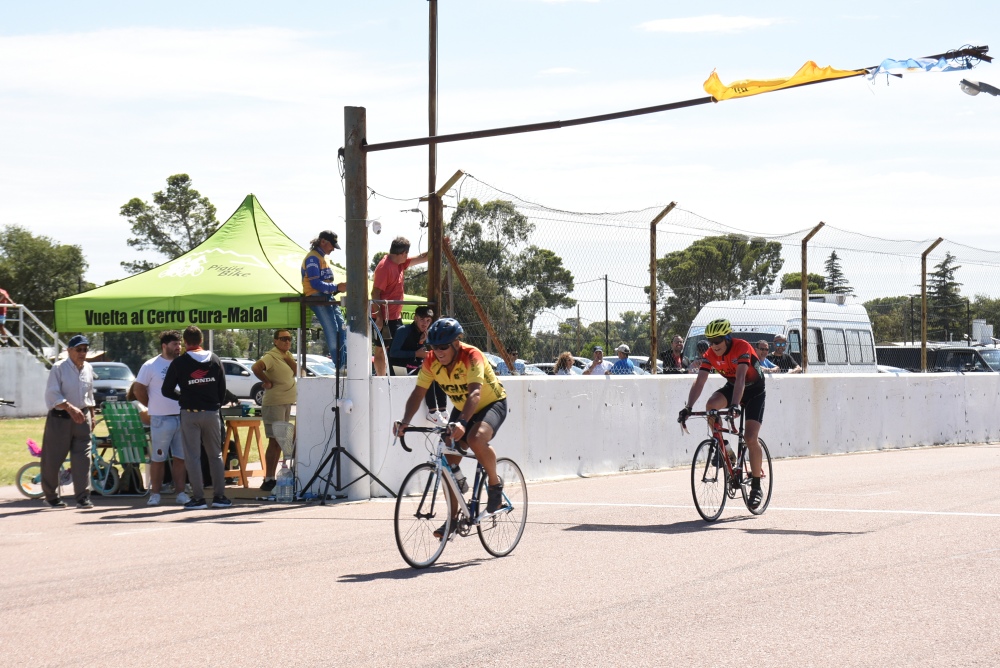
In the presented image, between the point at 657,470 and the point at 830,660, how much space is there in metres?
11.2

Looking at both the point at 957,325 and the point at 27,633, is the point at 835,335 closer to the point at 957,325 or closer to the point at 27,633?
the point at 27,633

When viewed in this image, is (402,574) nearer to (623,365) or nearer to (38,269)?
(623,365)

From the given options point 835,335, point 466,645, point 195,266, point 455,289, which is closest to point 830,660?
point 466,645

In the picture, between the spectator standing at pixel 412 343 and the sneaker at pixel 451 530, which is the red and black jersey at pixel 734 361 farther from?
the spectator standing at pixel 412 343

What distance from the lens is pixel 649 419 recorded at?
55.4ft

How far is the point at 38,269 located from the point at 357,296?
59393 millimetres

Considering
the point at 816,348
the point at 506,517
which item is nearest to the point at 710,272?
the point at 816,348

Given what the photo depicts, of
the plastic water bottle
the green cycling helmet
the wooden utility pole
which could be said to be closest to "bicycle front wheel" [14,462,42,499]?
the plastic water bottle

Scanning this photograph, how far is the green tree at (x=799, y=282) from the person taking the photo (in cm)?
2138

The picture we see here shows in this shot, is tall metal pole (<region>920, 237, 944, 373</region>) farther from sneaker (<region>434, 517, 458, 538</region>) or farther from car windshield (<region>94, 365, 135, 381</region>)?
car windshield (<region>94, 365, 135, 381</region>)

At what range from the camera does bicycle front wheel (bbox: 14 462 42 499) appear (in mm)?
13609

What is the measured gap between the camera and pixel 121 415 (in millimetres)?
13508

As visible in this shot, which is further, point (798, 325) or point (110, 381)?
point (110, 381)

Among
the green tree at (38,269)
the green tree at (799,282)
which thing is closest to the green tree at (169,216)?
the green tree at (38,269)
